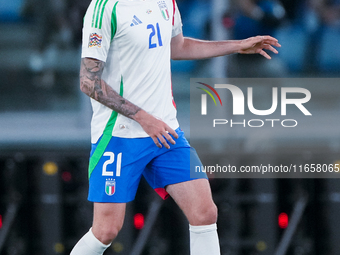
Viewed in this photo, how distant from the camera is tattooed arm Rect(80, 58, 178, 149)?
2027 mm

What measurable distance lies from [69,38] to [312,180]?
202cm

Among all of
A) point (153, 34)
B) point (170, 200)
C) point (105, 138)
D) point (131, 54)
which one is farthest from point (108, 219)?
point (170, 200)

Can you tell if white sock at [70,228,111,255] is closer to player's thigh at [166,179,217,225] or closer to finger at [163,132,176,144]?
player's thigh at [166,179,217,225]

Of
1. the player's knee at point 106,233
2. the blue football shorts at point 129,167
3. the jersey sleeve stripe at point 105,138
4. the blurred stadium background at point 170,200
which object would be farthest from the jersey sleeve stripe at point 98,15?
the blurred stadium background at point 170,200

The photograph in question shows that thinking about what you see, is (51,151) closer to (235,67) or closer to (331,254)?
(235,67)

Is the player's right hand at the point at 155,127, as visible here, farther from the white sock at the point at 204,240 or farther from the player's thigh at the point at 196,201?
the white sock at the point at 204,240

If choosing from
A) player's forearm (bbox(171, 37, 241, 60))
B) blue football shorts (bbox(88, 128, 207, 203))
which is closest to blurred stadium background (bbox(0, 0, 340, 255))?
player's forearm (bbox(171, 37, 241, 60))

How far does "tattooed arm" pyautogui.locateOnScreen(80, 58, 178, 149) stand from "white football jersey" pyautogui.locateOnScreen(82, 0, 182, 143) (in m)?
0.05

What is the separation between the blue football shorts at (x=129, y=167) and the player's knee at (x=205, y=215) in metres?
0.14

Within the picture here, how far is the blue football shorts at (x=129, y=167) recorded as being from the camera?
7.00ft

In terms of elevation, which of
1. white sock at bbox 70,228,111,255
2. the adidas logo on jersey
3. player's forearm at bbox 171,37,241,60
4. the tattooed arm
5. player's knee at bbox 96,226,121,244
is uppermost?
the adidas logo on jersey

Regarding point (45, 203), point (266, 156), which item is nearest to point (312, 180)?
point (266, 156)

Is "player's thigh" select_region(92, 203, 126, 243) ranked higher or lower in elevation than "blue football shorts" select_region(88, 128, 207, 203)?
lower

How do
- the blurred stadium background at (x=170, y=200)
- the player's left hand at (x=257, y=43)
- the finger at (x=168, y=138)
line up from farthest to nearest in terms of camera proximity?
the blurred stadium background at (x=170, y=200), the player's left hand at (x=257, y=43), the finger at (x=168, y=138)
